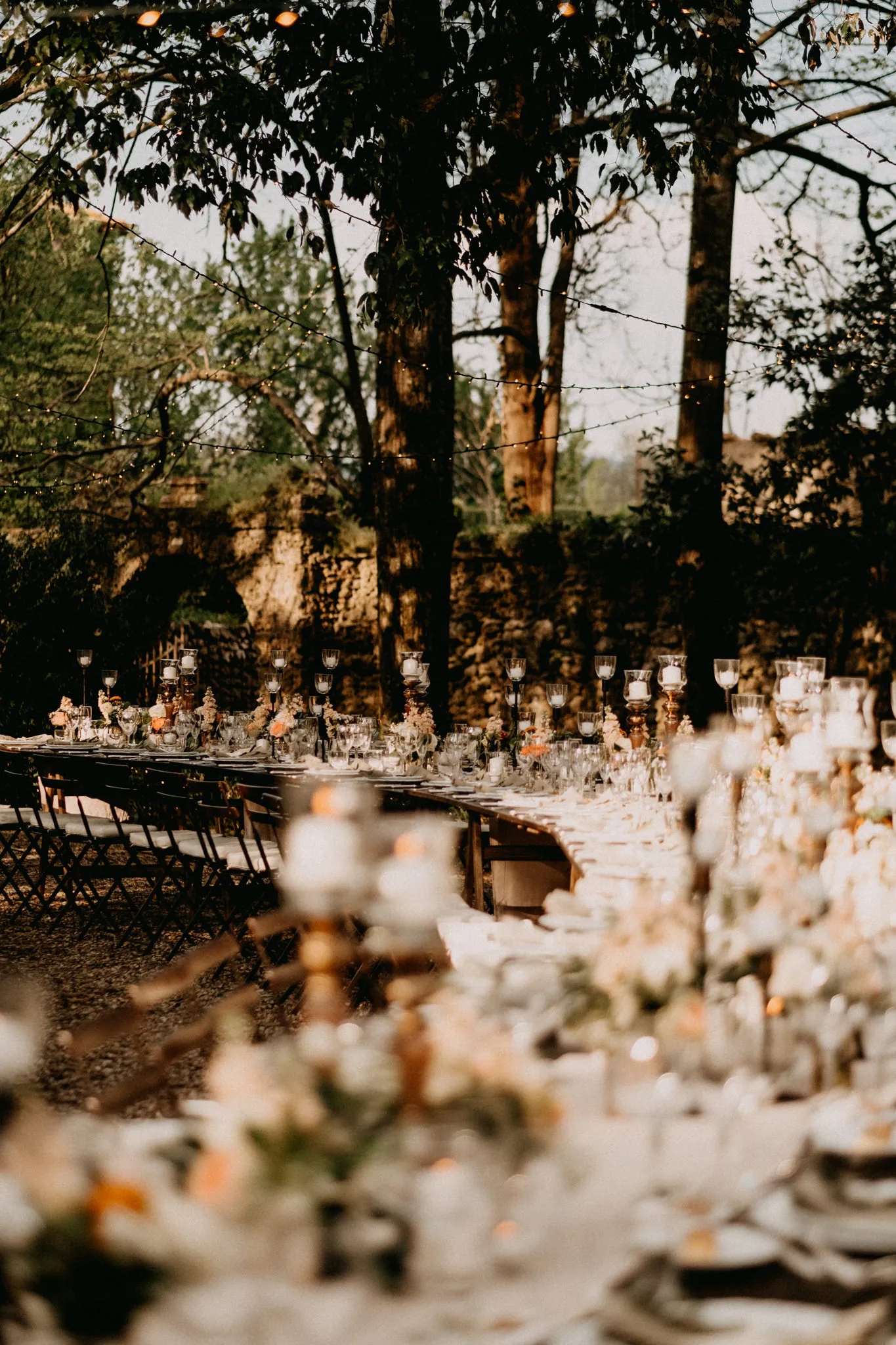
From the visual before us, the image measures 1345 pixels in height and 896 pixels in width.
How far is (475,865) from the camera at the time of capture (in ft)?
20.4

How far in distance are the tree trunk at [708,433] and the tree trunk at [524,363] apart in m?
3.49

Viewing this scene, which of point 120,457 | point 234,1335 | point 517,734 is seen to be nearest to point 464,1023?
point 234,1335

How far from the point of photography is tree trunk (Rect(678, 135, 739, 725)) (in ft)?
35.8

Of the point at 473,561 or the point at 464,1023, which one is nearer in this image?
the point at 464,1023

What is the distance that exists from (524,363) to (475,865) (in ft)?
32.7

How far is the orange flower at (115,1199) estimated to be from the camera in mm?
1391

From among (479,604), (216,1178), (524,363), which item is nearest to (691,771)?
(216,1178)

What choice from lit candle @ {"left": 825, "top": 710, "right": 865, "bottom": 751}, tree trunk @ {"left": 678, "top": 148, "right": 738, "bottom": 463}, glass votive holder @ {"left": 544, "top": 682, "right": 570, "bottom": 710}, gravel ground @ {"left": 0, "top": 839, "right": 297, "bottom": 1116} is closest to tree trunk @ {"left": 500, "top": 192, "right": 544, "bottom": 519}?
tree trunk @ {"left": 678, "top": 148, "right": 738, "bottom": 463}

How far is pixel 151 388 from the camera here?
19188 millimetres

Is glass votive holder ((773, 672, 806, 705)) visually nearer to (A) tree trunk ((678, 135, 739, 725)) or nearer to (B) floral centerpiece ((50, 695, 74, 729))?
(B) floral centerpiece ((50, 695, 74, 729))

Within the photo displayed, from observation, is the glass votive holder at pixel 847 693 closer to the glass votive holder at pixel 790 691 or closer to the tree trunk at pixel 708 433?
the glass votive holder at pixel 790 691

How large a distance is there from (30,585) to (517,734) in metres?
6.81

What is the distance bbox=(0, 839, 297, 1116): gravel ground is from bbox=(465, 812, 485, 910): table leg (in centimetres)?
94

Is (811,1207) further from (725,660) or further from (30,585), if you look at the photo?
(30,585)
